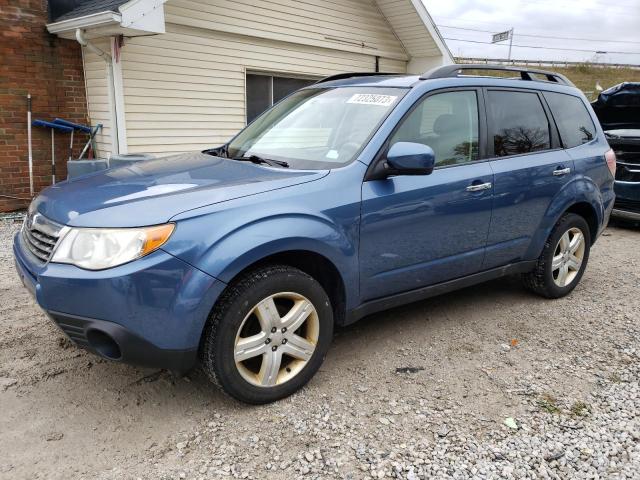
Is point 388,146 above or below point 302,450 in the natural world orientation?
above

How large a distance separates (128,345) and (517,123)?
323 centimetres

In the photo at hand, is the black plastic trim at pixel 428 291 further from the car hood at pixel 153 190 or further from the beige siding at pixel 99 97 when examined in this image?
the beige siding at pixel 99 97

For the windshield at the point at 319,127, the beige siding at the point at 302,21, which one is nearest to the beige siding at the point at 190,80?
the beige siding at the point at 302,21

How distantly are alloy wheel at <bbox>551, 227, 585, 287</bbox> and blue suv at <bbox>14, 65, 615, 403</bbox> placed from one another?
0.10ft

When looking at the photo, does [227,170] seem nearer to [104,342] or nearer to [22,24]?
[104,342]

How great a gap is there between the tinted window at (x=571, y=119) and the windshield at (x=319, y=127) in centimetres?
173

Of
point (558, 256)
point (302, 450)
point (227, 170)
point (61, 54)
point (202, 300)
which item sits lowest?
point (302, 450)

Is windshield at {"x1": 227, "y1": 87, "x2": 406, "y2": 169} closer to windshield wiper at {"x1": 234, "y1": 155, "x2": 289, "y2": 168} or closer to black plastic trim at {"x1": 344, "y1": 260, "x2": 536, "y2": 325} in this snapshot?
windshield wiper at {"x1": 234, "y1": 155, "x2": 289, "y2": 168}

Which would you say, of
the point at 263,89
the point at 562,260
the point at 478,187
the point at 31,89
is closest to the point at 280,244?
the point at 478,187

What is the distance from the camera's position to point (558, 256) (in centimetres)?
462

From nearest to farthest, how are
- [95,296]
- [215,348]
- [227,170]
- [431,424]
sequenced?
[95,296] < [215,348] < [431,424] < [227,170]

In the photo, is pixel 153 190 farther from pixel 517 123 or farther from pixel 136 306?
pixel 517 123

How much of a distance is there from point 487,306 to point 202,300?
285 centimetres

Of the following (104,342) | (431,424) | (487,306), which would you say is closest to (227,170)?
(104,342)
